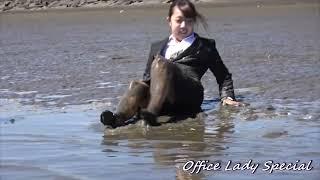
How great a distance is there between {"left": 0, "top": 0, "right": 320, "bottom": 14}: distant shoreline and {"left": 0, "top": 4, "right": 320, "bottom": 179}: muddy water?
29.1ft

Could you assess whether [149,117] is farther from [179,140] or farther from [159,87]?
[179,140]

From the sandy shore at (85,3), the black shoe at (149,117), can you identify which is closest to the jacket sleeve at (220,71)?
the black shoe at (149,117)

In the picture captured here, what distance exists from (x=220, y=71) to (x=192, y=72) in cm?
30

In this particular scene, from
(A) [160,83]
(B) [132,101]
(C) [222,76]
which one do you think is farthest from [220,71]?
(B) [132,101]

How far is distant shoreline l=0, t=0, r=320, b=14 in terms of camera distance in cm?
→ 2462

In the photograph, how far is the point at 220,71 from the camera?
22.2 ft

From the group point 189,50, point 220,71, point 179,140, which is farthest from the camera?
point 220,71

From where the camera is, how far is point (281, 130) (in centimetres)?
575

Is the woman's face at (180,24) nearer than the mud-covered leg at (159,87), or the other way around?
the mud-covered leg at (159,87)

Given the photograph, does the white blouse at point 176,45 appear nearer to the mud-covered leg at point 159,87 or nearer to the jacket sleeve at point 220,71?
the jacket sleeve at point 220,71

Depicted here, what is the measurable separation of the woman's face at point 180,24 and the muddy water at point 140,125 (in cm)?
74

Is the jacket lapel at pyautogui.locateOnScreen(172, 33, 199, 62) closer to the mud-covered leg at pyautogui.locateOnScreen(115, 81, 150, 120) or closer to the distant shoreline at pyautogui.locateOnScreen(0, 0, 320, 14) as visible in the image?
the mud-covered leg at pyautogui.locateOnScreen(115, 81, 150, 120)

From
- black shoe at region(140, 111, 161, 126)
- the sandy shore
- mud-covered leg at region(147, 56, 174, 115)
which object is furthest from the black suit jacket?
the sandy shore

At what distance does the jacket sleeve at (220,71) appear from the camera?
6703mm
